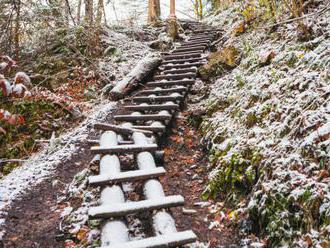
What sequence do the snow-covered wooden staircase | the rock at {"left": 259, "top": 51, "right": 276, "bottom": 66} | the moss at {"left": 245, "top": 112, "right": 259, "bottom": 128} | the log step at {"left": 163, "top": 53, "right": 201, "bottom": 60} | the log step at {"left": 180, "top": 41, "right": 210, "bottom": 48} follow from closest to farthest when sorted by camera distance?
the snow-covered wooden staircase, the moss at {"left": 245, "top": 112, "right": 259, "bottom": 128}, the rock at {"left": 259, "top": 51, "right": 276, "bottom": 66}, the log step at {"left": 163, "top": 53, "right": 201, "bottom": 60}, the log step at {"left": 180, "top": 41, "right": 210, "bottom": 48}

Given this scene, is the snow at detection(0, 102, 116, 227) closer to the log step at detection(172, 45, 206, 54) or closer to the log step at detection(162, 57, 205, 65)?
the log step at detection(162, 57, 205, 65)

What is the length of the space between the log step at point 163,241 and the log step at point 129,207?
436mm

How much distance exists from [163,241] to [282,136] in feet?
6.51

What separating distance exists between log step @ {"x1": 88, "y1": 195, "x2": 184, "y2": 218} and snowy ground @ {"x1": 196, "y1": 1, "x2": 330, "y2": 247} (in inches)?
35.5

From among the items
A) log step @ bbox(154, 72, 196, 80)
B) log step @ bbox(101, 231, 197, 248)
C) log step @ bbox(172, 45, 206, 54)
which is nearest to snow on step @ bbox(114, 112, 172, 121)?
log step @ bbox(154, 72, 196, 80)

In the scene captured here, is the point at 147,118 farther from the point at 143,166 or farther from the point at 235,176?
the point at 235,176

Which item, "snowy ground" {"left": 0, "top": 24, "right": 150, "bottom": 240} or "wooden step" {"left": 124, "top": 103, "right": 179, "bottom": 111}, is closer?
"snowy ground" {"left": 0, "top": 24, "right": 150, "bottom": 240}

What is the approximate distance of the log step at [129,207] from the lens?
288cm

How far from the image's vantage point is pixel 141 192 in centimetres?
377

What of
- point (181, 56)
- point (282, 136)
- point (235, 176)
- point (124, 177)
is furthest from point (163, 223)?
point (181, 56)

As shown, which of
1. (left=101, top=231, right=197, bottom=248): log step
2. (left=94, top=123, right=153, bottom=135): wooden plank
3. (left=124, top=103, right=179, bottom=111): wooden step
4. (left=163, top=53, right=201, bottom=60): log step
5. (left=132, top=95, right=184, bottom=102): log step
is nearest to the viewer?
(left=101, top=231, right=197, bottom=248): log step

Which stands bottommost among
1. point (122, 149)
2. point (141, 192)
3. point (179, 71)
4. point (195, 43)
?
point (141, 192)

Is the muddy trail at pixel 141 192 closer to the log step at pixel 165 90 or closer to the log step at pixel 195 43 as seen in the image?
the log step at pixel 165 90

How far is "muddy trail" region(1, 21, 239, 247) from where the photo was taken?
2906 millimetres
